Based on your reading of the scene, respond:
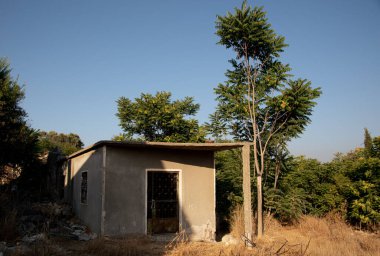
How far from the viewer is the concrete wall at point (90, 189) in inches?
382

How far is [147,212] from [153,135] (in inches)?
349

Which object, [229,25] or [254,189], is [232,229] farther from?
[229,25]

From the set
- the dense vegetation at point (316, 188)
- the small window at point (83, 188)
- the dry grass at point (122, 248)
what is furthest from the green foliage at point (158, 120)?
the dry grass at point (122, 248)

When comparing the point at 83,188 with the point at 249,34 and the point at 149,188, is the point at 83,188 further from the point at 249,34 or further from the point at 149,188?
the point at 249,34

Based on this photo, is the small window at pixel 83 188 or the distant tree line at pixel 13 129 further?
the distant tree line at pixel 13 129

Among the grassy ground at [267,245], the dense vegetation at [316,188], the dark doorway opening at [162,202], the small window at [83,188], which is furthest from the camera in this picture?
the dense vegetation at [316,188]

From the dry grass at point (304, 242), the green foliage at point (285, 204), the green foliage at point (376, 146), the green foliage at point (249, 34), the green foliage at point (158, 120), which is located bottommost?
the dry grass at point (304, 242)

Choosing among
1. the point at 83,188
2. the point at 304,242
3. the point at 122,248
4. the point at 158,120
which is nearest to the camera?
the point at 122,248

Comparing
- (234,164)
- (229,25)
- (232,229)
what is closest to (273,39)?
(229,25)

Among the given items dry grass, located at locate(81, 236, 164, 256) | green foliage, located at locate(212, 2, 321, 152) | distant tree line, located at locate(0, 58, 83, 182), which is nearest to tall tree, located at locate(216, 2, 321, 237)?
green foliage, located at locate(212, 2, 321, 152)

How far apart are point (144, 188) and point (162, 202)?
0.84 metres

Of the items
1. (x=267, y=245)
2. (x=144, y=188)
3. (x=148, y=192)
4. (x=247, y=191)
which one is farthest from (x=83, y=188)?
(x=267, y=245)

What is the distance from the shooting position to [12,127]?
14.1m

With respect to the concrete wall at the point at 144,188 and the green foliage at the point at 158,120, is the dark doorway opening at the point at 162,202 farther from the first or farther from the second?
the green foliage at the point at 158,120
